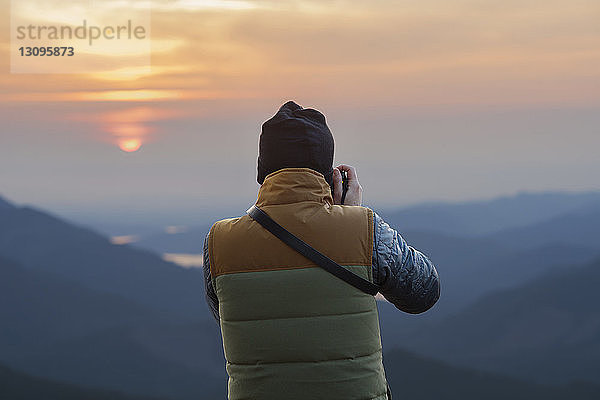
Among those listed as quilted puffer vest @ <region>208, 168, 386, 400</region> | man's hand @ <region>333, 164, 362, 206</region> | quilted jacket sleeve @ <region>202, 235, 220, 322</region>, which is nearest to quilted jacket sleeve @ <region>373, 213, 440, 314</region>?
quilted puffer vest @ <region>208, 168, 386, 400</region>

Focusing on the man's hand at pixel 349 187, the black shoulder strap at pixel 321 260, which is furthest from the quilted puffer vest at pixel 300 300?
the man's hand at pixel 349 187

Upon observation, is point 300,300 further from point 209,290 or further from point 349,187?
point 349,187

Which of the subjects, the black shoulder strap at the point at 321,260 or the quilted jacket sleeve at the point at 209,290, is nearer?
the black shoulder strap at the point at 321,260

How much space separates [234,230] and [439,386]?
51.7 ft

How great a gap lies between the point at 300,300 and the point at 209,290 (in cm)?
40

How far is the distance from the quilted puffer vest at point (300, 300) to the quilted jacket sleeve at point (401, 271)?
0.04m

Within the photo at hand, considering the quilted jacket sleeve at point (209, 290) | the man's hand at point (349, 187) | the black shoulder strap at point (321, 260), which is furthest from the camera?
the man's hand at point (349, 187)

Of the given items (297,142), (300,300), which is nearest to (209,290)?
(300,300)

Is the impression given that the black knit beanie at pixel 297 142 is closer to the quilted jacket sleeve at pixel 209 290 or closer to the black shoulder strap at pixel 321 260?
the black shoulder strap at pixel 321 260

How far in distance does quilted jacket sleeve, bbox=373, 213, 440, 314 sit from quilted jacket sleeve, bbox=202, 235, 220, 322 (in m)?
0.60

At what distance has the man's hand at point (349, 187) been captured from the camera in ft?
8.07

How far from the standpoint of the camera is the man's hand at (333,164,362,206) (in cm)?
246

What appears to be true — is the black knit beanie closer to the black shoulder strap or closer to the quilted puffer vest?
the quilted puffer vest

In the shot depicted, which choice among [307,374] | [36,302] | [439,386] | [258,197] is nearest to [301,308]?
[307,374]
